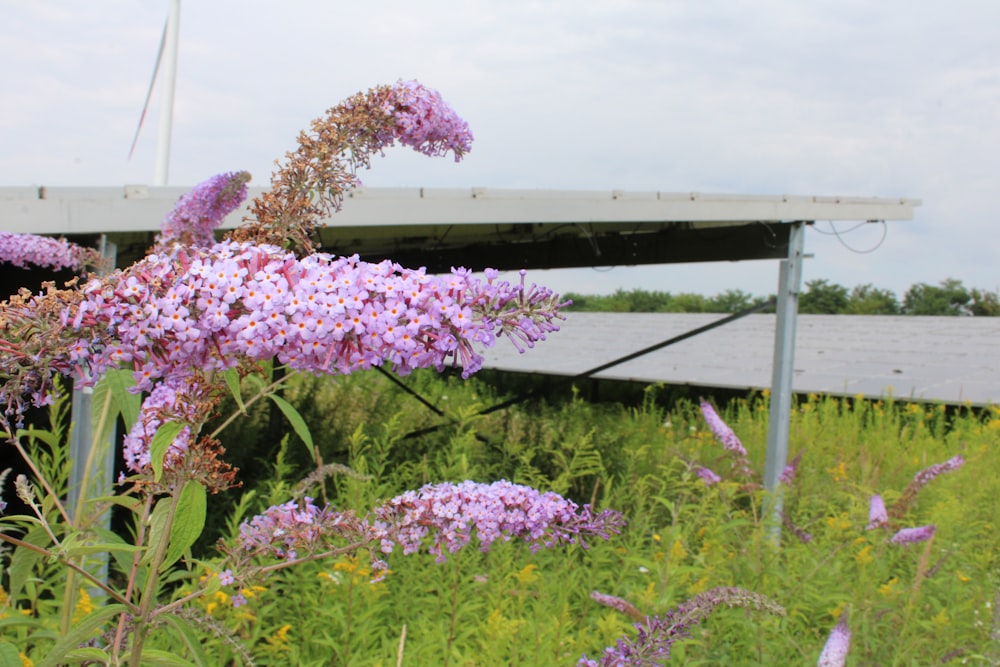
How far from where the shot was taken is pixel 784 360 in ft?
17.7

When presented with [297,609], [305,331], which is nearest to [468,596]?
[297,609]

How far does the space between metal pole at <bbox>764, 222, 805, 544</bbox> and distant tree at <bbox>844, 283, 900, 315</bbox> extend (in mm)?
19924

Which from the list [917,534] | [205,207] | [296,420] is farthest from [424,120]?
[917,534]

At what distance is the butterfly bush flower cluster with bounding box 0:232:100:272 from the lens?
9.14 feet

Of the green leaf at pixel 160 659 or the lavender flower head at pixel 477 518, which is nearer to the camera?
the green leaf at pixel 160 659

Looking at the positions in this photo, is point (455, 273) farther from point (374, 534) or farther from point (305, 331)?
point (374, 534)

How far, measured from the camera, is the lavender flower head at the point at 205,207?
6.96 ft

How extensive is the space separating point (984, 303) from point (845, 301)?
3.65 metres

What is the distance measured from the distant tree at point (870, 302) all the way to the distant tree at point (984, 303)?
198 cm

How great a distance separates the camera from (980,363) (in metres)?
9.46

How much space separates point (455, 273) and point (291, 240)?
1.63 feet

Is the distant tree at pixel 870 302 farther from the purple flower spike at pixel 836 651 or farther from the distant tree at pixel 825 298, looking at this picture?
the purple flower spike at pixel 836 651

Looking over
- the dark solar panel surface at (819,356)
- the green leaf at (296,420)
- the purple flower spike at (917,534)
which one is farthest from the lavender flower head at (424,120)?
the dark solar panel surface at (819,356)

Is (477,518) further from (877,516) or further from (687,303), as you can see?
(687,303)
